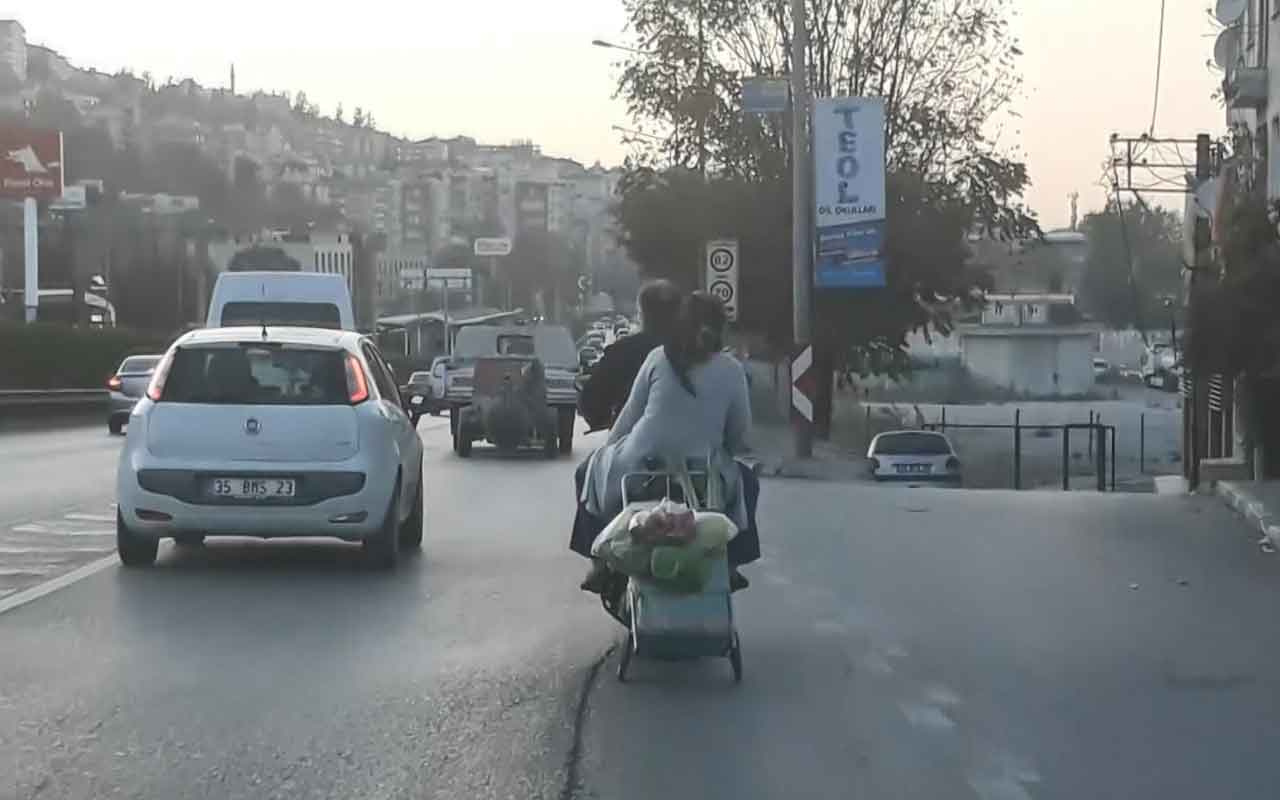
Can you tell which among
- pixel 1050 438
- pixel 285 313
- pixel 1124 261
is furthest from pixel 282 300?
pixel 1124 261

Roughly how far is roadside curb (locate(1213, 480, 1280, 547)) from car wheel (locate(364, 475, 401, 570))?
771cm

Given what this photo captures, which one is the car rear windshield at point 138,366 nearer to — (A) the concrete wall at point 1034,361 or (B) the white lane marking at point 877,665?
(B) the white lane marking at point 877,665

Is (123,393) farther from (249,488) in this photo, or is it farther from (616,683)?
(616,683)

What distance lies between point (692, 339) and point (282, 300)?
19578 millimetres

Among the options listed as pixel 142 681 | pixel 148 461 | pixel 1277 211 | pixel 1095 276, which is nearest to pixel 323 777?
pixel 142 681

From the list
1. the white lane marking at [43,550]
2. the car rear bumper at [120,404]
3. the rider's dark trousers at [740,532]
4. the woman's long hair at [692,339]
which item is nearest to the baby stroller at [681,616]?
the rider's dark trousers at [740,532]

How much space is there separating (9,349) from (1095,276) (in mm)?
71272

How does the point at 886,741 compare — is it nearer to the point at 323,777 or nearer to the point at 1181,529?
the point at 323,777

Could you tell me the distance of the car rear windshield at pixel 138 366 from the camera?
129 ft

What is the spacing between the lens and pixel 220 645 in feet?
34.5

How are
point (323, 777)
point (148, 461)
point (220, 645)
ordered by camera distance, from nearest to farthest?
point (323, 777) → point (220, 645) → point (148, 461)

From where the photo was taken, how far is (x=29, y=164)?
2643 inches

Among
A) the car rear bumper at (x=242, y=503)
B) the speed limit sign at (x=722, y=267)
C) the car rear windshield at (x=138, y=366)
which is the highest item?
the speed limit sign at (x=722, y=267)

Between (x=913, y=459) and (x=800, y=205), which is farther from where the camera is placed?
(x=913, y=459)
